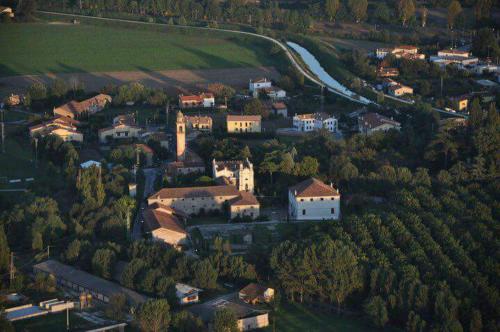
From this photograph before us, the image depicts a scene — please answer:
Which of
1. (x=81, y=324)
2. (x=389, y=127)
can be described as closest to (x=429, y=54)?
(x=389, y=127)

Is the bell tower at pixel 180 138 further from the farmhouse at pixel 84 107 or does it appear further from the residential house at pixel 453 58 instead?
the residential house at pixel 453 58

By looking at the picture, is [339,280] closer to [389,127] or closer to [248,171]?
[248,171]

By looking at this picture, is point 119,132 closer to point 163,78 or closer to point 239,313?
point 163,78

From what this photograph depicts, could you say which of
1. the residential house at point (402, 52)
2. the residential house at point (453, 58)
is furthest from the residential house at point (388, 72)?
the residential house at point (453, 58)

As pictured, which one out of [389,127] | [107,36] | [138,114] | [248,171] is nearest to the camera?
[248,171]

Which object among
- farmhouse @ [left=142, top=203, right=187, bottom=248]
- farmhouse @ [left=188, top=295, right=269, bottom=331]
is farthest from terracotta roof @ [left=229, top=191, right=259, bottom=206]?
farmhouse @ [left=188, top=295, right=269, bottom=331]

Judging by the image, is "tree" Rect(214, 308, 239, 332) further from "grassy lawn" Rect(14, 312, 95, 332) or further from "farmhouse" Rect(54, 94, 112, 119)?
"farmhouse" Rect(54, 94, 112, 119)
